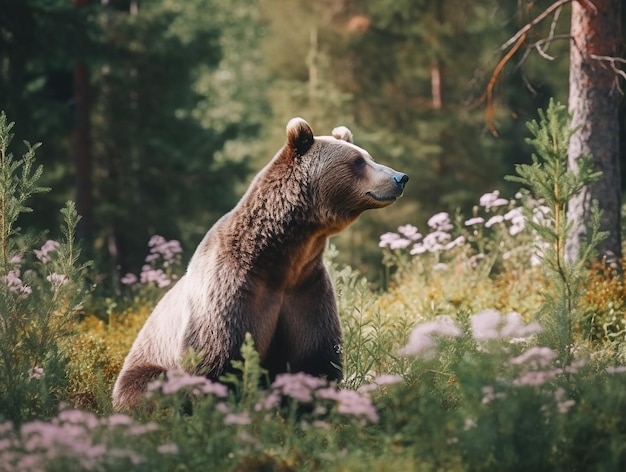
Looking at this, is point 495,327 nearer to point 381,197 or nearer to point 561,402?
point 561,402

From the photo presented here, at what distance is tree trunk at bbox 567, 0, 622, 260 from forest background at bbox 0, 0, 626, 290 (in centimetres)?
782

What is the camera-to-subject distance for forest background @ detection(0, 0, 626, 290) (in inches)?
641

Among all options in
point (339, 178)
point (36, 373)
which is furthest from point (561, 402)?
point (36, 373)

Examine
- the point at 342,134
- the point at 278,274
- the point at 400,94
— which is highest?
the point at 400,94

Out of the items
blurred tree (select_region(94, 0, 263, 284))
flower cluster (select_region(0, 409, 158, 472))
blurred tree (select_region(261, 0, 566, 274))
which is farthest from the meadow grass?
blurred tree (select_region(261, 0, 566, 274))

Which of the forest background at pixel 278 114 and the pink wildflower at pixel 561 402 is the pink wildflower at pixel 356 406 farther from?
the forest background at pixel 278 114

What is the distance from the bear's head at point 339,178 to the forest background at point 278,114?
9258 mm

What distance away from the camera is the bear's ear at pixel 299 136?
5.60 metres

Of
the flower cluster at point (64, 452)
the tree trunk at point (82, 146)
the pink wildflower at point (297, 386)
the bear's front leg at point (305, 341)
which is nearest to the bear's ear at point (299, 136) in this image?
the bear's front leg at point (305, 341)

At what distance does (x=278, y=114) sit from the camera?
1950cm

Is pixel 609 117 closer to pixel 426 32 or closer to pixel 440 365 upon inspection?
pixel 440 365

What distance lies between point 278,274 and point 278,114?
47.1ft

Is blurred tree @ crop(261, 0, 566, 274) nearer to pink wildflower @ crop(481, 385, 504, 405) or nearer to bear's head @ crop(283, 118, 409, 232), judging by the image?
bear's head @ crop(283, 118, 409, 232)

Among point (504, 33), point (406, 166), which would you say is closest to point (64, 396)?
point (406, 166)
